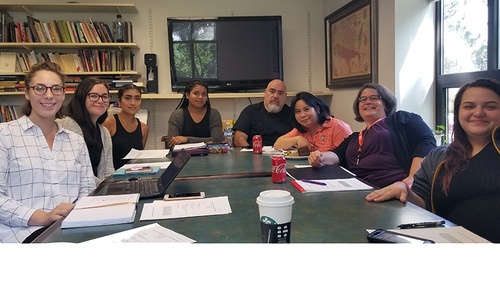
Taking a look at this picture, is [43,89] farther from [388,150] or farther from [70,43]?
[70,43]

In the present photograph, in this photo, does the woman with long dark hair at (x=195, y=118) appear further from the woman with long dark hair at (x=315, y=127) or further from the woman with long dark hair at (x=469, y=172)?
the woman with long dark hair at (x=469, y=172)

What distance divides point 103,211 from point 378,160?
149 centimetres

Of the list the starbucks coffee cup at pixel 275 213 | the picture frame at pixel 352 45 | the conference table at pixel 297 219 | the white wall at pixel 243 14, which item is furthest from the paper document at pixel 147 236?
the white wall at pixel 243 14

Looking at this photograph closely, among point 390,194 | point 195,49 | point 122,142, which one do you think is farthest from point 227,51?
point 390,194

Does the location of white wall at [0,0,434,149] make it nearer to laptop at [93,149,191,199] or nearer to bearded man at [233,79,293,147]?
bearded man at [233,79,293,147]

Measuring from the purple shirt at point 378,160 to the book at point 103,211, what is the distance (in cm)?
129

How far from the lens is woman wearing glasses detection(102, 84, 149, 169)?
297cm

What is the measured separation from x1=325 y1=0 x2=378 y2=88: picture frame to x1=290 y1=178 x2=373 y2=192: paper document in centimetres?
209

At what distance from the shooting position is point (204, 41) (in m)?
4.43

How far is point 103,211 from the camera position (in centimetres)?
123

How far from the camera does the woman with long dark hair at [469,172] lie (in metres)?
1.31

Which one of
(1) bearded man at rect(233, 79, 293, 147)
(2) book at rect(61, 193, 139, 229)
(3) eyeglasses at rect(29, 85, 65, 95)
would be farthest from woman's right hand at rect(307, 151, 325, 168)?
(1) bearded man at rect(233, 79, 293, 147)
